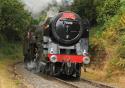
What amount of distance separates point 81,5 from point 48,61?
66.8ft

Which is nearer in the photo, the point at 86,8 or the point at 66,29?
the point at 66,29

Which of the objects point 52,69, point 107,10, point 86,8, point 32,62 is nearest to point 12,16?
point 86,8

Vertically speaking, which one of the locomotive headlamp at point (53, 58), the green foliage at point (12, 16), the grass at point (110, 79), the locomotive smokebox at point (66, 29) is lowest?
the grass at point (110, 79)

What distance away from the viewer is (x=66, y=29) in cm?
2252

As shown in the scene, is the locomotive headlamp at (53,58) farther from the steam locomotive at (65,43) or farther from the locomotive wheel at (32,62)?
the locomotive wheel at (32,62)

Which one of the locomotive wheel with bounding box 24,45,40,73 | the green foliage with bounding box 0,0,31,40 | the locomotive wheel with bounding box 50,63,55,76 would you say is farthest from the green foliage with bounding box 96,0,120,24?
the locomotive wheel with bounding box 50,63,55,76

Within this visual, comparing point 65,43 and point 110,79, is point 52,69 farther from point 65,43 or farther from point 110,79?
point 110,79

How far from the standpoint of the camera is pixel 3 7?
38.9m

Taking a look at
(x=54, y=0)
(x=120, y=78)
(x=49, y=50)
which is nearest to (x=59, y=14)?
(x=49, y=50)

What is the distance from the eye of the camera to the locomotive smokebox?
73.7 feet

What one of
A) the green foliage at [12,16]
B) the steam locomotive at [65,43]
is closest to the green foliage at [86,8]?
the green foliage at [12,16]

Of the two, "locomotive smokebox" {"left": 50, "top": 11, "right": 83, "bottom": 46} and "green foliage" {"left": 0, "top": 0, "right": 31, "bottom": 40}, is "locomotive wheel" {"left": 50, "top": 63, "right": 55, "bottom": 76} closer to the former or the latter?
"locomotive smokebox" {"left": 50, "top": 11, "right": 83, "bottom": 46}

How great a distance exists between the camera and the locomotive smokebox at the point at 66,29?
2245cm

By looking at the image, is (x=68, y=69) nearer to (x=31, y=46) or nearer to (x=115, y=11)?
(x=31, y=46)
